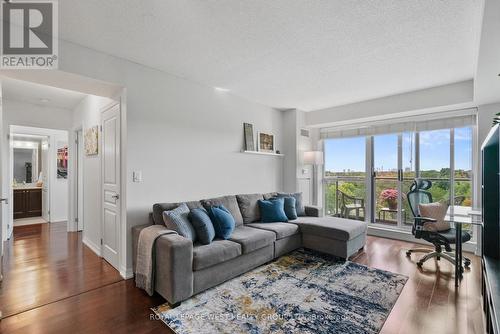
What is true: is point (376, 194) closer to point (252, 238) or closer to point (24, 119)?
point (252, 238)

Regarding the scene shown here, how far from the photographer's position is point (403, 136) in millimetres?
4555

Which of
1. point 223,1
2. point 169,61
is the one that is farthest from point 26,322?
point 223,1

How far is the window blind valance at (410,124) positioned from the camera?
12.9ft

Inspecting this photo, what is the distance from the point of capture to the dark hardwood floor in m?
2.01

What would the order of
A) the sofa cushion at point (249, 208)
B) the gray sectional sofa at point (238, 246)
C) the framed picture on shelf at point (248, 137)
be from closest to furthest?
the gray sectional sofa at point (238, 246) < the sofa cushion at point (249, 208) < the framed picture on shelf at point (248, 137)

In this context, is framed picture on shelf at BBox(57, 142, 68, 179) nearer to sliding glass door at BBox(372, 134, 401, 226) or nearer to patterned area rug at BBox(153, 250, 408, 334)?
patterned area rug at BBox(153, 250, 408, 334)

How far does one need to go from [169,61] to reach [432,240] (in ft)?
13.4

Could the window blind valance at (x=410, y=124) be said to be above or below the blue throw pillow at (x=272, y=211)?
above

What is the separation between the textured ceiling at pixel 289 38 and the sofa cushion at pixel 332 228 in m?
2.11

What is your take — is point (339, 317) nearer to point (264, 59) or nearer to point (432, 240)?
point (432, 240)

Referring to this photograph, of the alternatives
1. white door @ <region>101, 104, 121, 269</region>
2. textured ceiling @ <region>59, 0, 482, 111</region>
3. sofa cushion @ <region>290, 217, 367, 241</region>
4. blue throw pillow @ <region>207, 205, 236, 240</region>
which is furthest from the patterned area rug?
textured ceiling @ <region>59, 0, 482, 111</region>

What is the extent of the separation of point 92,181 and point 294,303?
348 cm

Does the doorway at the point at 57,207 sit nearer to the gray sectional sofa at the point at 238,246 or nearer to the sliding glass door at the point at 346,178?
the gray sectional sofa at the point at 238,246

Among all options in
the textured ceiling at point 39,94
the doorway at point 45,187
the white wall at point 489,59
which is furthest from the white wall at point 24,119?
the white wall at point 489,59
